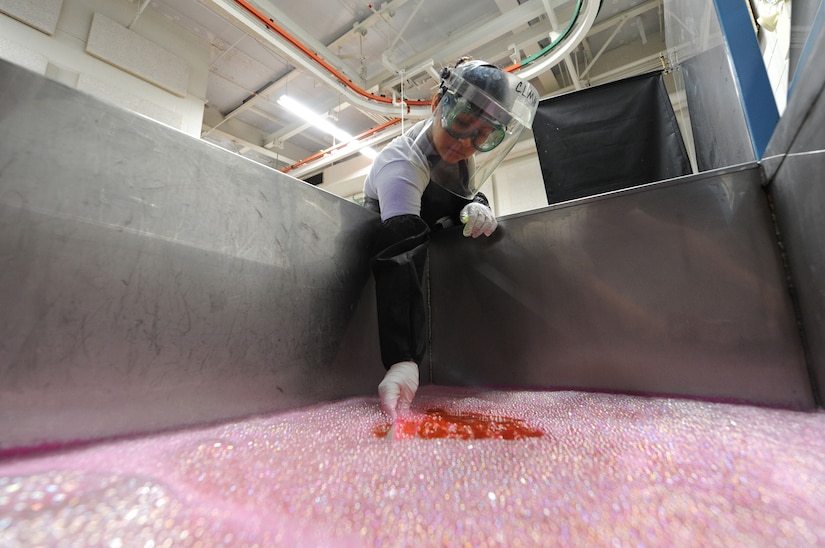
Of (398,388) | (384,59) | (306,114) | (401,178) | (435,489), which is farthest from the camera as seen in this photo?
(306,114)

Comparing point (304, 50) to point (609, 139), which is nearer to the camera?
point (609, 139)

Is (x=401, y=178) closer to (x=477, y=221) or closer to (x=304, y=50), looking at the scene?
(x=477, y=221)

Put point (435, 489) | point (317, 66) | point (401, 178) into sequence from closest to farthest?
point (435, 489), point (401, 178), point (317, 66)

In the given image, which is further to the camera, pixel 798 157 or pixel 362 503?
pixel 798 157

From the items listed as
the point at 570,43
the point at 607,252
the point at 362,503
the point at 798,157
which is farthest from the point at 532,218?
the point at 570,43

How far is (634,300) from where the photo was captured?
85cm

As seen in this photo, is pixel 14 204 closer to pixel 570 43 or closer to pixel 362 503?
pixel 362 503

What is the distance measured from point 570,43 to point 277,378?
2.21 metres

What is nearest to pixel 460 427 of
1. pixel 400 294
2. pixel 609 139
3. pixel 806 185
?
pixel 400 294

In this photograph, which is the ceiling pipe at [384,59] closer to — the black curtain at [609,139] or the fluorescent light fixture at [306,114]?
the black curtain at [609,139]

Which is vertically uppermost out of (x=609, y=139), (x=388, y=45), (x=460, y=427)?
(x=388, y=45)

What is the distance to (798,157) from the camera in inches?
22.2

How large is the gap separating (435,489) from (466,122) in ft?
2.98

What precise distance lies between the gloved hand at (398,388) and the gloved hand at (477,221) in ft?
1.44
